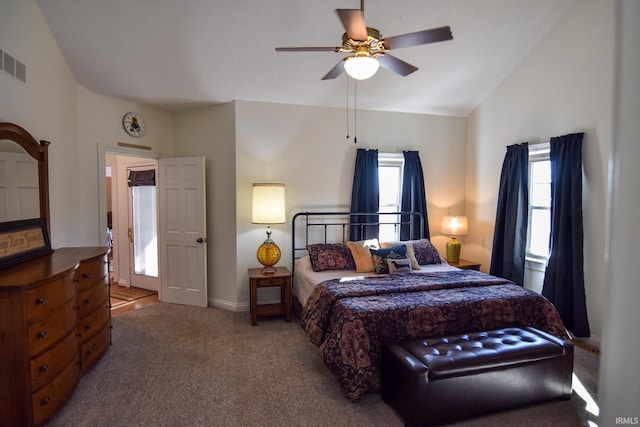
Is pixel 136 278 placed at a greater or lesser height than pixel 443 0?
lesser

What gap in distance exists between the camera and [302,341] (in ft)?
11.5

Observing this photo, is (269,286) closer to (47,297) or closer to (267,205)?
(267,205)

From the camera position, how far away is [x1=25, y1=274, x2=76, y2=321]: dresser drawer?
2053mm

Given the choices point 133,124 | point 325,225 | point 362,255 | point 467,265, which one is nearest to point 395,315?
point 362,255

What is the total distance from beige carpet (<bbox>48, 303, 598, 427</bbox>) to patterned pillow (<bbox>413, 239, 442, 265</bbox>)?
159 centimetres

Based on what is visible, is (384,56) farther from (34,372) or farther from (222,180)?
(34,372)

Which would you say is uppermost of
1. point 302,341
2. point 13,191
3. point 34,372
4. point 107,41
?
point 107,41

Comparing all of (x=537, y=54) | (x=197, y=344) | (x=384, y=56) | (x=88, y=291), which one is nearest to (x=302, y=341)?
A: (x=197, y=344)

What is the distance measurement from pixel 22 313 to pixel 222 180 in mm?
2576

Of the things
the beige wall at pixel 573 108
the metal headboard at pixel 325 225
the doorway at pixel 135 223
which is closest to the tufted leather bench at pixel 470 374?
the beige wall at pixel 573 108

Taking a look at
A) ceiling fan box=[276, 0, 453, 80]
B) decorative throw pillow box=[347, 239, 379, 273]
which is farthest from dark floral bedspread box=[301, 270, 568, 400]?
ceiling fan box=[276, 0, 453, 80]

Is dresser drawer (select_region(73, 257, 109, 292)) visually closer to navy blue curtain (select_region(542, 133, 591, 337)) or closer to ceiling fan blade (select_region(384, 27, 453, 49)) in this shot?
ceiling fan blade (select_region(384, 27, 453, 49))

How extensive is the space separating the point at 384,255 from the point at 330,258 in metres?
0.61

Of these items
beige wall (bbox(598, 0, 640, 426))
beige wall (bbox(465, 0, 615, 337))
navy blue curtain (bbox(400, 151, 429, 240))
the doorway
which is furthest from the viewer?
the doorway
